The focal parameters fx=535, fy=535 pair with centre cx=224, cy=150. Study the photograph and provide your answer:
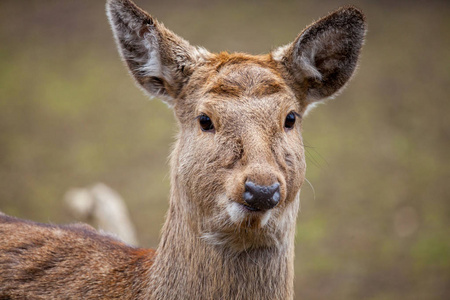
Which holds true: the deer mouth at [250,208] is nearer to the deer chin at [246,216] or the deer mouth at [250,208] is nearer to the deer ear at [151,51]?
the deer chin at [246,216]

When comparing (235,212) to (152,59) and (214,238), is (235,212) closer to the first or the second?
(214,238)

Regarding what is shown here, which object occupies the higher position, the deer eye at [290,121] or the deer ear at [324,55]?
the deer ear at [324,55]

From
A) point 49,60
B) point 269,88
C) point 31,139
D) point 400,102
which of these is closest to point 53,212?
point 31,139

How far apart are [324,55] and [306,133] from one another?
723cm

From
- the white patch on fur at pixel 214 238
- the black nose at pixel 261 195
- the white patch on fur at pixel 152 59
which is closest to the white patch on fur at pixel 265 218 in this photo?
the black nose at pixel 261 195

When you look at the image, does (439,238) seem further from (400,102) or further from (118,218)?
(118,218)

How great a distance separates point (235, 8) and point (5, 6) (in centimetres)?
630

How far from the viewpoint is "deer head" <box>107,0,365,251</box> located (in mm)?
3008

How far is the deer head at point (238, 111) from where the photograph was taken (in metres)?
3.01

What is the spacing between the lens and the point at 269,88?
3.34 meters

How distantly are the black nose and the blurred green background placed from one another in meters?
3.45

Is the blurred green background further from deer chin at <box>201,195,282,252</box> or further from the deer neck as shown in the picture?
deer chin at <box>201,195,282,252</box>

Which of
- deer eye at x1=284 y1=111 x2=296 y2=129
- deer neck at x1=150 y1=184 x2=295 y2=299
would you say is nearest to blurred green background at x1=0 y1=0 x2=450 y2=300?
deer eye at x1=284 y1=111 x2=296 y2=129

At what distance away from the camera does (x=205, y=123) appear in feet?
10.9
